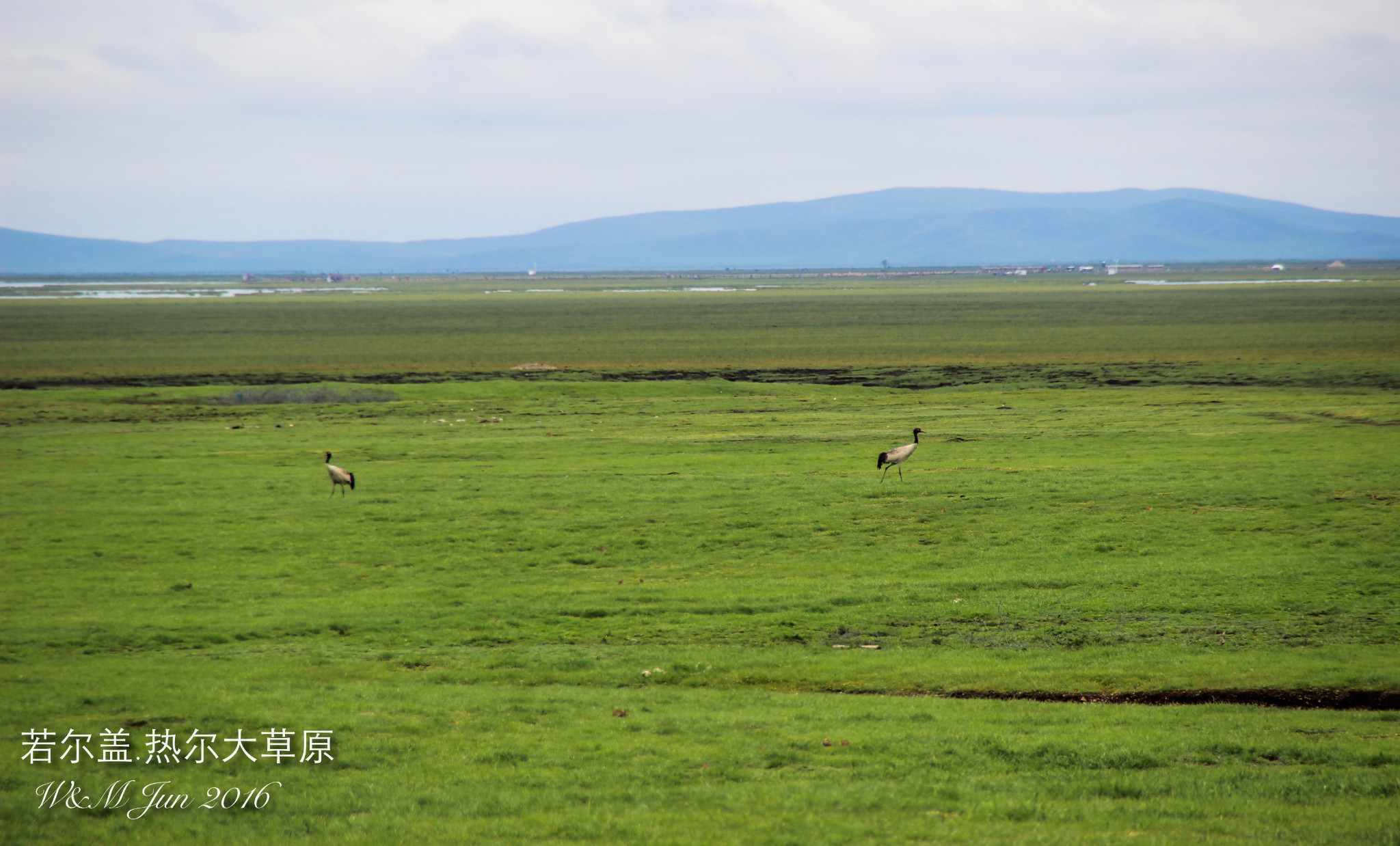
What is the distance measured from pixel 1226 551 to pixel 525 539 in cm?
1361

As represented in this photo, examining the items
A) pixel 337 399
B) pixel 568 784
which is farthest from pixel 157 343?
pixel 568 784

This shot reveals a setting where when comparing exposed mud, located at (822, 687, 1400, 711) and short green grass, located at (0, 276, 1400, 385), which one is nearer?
exposed mud, located at (822, 687, 1400, 711)

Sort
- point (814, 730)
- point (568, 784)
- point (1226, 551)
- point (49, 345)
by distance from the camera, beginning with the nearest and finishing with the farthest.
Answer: point (568, 784) → point (814, 730) → point (1226, 551) → point (49, 345)

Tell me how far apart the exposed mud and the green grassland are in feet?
0.25

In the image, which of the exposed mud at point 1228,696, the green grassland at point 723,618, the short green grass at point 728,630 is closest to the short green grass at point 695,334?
the green grassland at point 723,618

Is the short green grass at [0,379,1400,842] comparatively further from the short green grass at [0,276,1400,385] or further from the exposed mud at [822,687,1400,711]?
the short green grass at [0,276,1400,385]

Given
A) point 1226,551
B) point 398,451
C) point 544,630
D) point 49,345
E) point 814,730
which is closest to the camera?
point 814,730

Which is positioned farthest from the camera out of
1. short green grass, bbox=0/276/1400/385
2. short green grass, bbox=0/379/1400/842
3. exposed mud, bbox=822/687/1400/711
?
short green grass, bbox=0/276/1400/385

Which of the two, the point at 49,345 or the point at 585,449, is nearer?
the point at 585,449

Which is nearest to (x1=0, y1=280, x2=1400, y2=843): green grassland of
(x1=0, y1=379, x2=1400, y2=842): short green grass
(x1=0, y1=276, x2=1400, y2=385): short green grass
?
(x1=0, y1=379, x2=1400, y2=842): short green grass

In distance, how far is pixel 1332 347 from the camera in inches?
2862

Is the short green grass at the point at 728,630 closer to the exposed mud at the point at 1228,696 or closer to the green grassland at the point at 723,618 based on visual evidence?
the green grassland at the point at 723,618

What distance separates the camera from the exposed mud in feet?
40.4

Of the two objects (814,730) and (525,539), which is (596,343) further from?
(814,730)
